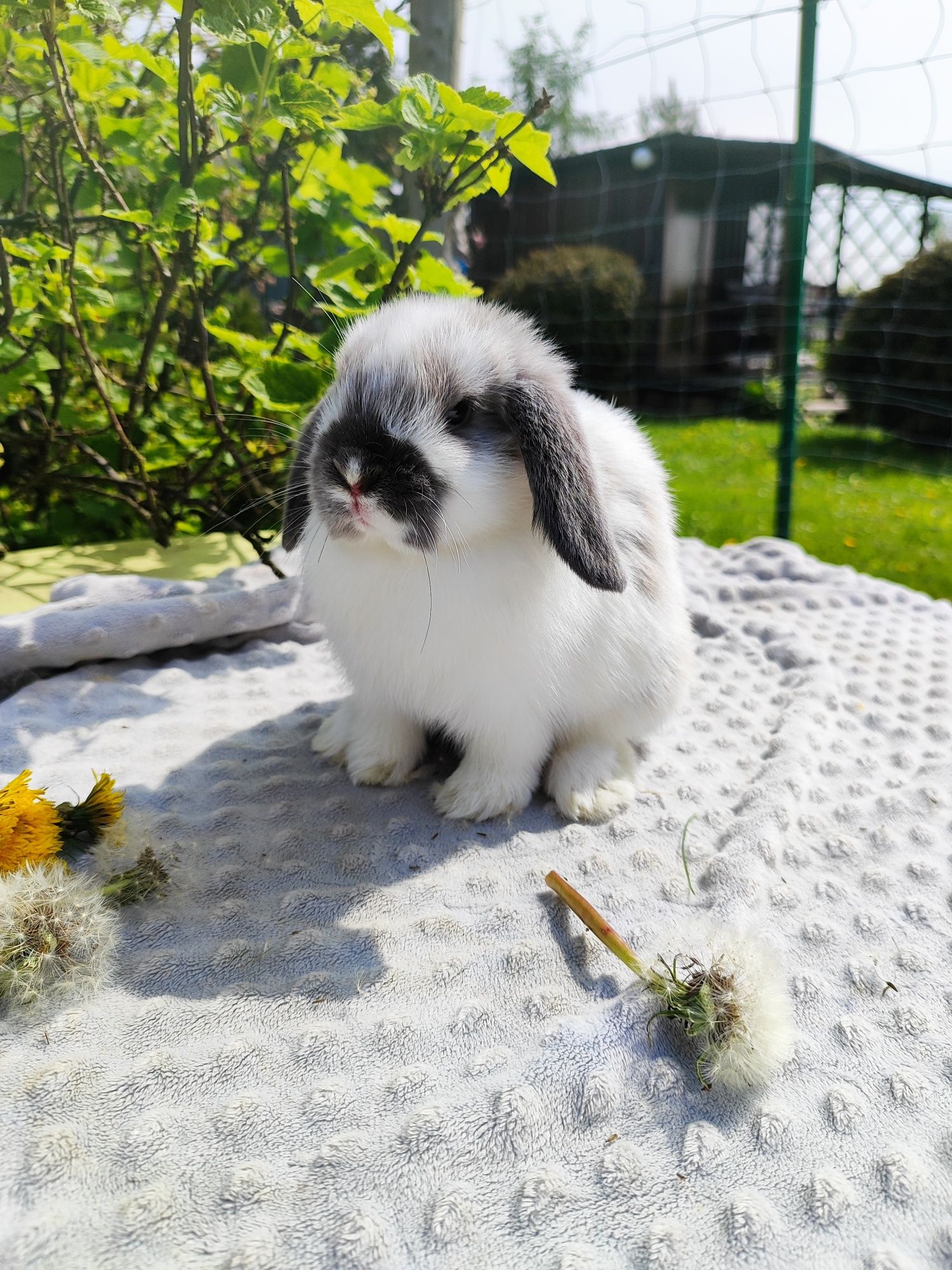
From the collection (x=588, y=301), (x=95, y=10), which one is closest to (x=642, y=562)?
(x=95, y=10)

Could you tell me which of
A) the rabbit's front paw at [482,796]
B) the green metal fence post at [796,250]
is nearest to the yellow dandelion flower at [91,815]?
the rabbit's front paw at [482,796]

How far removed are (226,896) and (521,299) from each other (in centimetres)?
451

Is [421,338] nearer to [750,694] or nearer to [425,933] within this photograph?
[425,933]

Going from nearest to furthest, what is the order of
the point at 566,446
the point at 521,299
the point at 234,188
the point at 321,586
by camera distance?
the point at 566,446
the point at 321,586
the point at 234,188
the point at 521,299

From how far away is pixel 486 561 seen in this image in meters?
1.29

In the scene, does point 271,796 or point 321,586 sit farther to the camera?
point 271,796

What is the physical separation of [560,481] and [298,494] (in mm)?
491

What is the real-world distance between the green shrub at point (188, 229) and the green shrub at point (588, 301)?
89.1 inches

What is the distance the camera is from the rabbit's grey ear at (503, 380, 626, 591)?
1.20 metres

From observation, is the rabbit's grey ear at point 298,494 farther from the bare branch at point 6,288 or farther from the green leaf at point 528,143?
the bare branch at point 6,288

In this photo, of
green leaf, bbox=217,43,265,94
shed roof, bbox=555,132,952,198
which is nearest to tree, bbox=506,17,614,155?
shed roof, bbox=555,132,952,198

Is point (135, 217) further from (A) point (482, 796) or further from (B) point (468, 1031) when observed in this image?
(B) point (468, 1031)

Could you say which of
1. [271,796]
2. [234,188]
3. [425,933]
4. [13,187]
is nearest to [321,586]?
[271,796]

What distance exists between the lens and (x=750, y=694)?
211 cm
